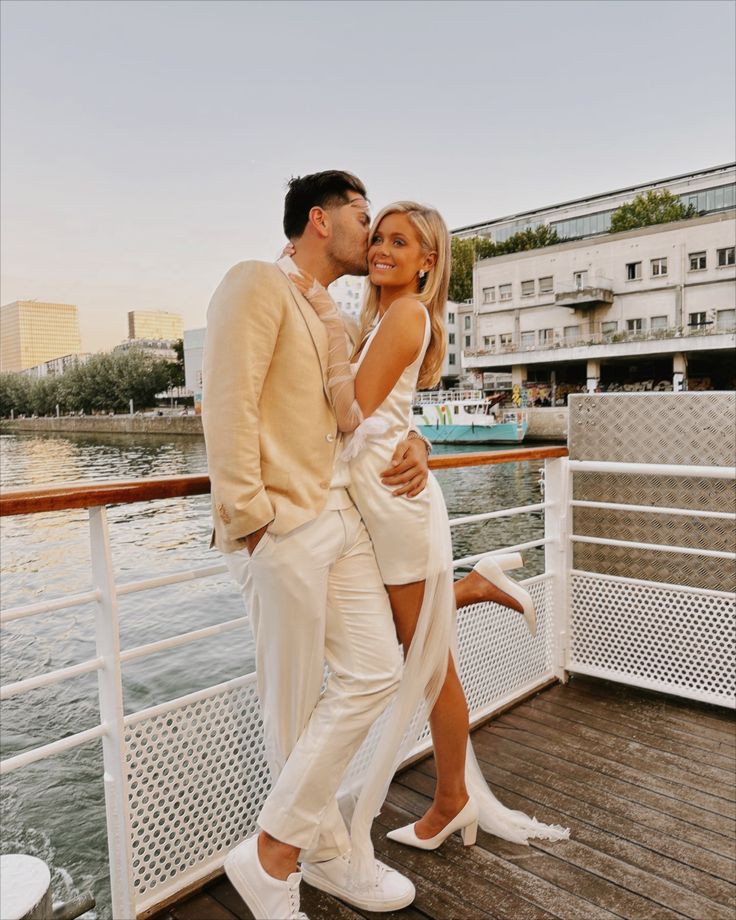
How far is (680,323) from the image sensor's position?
89.3 feet

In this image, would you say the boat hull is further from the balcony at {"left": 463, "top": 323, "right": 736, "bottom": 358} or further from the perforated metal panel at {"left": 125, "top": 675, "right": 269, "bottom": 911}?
the perforated metal panel at {"left": 125, "top": 675, "right": 269, "bottom": 911}

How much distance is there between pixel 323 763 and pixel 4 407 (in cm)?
3173

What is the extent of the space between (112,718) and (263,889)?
1.44ft

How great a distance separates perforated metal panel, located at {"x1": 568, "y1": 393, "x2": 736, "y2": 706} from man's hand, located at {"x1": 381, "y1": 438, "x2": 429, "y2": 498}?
150cm

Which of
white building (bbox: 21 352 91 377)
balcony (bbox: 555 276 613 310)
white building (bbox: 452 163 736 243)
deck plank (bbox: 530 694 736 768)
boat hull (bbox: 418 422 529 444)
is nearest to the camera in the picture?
deck plank (bbox: 530 694 736 768)

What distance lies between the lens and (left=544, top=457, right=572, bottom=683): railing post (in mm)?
2592

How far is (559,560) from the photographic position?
2635 millimetres

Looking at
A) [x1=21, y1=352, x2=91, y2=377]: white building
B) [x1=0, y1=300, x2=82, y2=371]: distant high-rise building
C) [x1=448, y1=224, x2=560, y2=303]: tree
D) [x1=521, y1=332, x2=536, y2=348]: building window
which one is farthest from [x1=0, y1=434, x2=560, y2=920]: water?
[x1=448, y1=224, x2=560, y2=303]: tree

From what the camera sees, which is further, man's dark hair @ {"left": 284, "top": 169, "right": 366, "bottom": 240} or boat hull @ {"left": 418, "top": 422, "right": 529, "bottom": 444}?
boat hull @ {"left": 418, "top": 422, "right": 529, "bottom": 444}

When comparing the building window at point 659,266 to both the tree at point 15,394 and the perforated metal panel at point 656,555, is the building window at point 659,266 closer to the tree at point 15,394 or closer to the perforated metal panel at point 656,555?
the tree at point 15,394

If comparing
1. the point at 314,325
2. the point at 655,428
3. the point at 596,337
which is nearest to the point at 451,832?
the point at 314,325

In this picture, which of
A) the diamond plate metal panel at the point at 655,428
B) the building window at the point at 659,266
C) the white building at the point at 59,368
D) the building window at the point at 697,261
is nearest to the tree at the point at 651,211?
the building window at the point at 659,266

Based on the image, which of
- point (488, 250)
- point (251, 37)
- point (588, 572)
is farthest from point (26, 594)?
point (488, 250)

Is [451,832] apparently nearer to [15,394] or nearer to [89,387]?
[15,394]
